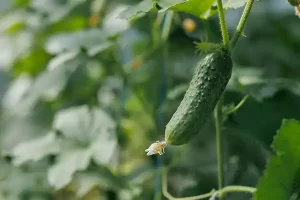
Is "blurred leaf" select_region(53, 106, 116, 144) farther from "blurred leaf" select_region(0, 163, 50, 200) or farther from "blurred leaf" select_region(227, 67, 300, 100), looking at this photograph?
"blurred leaf" select_region(227, 67, 300, 100)

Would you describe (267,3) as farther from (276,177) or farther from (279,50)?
(276,177)

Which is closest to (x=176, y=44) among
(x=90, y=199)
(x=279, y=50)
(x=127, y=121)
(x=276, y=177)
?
(x=127, y=121)

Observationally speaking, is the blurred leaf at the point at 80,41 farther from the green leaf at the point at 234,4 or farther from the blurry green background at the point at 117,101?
the green leaf at the point at 234,4

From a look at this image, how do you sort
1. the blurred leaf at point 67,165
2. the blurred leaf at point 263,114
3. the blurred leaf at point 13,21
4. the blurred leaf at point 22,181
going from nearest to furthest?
the blurred leaf at point 263,114 < the blurred leaf at point 67,165 < the blurred leaf at point 22,181 < the blurred leaf at point 13,21

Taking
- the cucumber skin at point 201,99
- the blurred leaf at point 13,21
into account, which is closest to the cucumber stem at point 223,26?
the cucumber skin at point 201,99

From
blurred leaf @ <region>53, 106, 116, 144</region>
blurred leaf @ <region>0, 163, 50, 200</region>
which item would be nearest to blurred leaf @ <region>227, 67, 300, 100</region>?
blurred leaf @ <region>53, 106, 116, 144</region>
